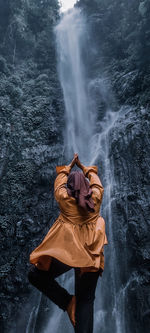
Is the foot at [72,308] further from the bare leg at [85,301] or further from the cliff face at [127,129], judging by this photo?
the cliff face at [127,129]

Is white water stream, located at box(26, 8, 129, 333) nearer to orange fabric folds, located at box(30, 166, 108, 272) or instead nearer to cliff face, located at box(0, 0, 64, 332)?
cliff face, located at box(0, 0, 64, 332)

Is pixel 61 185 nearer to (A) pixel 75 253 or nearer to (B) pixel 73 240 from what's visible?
(B) pixel 73 240

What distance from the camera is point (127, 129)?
23.1 ft

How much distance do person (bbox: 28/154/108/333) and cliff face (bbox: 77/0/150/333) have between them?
8.86ft

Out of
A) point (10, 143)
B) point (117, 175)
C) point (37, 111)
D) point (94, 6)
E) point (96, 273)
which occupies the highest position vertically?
point (94, 6)

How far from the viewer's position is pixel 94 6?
1267 centimetres

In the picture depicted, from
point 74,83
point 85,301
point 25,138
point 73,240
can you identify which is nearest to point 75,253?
point 73,240

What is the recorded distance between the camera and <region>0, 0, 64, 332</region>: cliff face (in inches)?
214

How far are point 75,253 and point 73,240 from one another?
0.44ft

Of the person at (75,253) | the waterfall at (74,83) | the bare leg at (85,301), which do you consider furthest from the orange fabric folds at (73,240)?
the waterfall at (74,83)

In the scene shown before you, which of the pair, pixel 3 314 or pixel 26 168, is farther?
pixel 26 168

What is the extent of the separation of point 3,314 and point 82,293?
3.53m

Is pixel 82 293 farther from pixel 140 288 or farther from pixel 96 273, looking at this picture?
pixel 140 288

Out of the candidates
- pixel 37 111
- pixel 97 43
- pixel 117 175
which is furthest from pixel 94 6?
pixel 117 175
